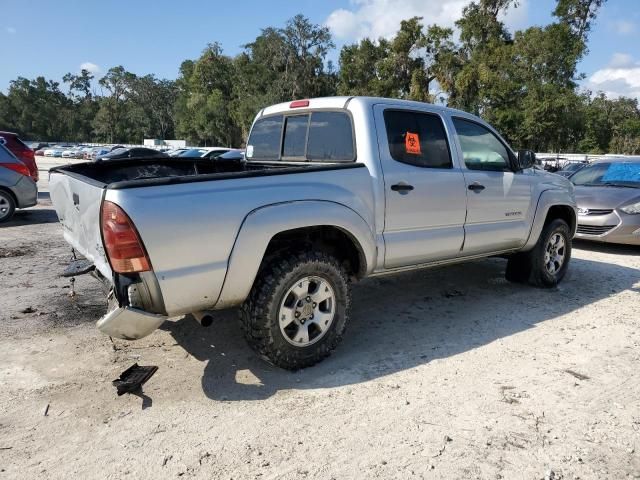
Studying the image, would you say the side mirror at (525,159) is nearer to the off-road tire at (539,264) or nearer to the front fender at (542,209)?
the front fender at (542,209)

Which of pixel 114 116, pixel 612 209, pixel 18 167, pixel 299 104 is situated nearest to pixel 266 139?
pixel 299 104

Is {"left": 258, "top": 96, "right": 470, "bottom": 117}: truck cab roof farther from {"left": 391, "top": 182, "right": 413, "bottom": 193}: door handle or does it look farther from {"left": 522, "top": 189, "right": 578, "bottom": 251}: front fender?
{"left": 522, "top": 189, "right": 578, "bottom": 251}: front fender

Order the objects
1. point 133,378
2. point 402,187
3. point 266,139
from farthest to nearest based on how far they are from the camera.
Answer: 1. point 266,139
2. point 402,187
3. point 133,378

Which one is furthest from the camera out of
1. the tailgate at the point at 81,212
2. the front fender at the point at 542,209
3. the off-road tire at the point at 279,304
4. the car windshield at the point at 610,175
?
the car windshield at the point at 610,175

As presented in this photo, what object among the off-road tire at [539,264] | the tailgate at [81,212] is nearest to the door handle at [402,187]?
the tailgate at [81,212]

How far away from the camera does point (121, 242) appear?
276 centimetres

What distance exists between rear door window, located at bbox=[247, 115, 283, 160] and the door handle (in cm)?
140

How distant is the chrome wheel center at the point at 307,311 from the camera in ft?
11.3

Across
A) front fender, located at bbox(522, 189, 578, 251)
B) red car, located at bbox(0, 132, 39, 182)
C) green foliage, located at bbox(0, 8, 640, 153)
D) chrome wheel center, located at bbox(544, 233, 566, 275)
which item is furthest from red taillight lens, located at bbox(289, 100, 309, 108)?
green foliage, located at bbox(0, 8, 640, 153)

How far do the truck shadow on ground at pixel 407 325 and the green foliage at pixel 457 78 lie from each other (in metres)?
37.0

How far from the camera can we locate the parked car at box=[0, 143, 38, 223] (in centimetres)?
959

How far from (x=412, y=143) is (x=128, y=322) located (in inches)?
106

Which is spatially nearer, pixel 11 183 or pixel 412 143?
pixel 412 143

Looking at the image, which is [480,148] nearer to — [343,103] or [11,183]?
[343,103]
